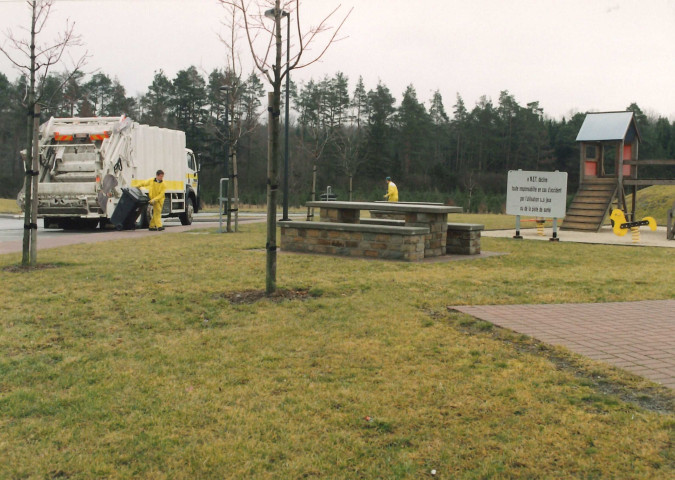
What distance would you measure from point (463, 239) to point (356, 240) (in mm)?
2436

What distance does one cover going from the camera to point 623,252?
13516mm

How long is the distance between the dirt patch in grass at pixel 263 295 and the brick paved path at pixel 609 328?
1800 millimetres

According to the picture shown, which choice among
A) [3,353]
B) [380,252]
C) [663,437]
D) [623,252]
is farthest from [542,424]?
[623,252]

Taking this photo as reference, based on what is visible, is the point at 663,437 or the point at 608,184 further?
the point at 608,184

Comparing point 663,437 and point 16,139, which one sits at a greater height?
point 16,139

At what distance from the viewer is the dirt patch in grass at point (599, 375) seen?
397cm

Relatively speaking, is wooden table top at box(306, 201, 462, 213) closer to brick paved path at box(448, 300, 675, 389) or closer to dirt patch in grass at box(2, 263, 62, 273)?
brick paved path at box(448, 300, 675, 389)

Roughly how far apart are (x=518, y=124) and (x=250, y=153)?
3096cm

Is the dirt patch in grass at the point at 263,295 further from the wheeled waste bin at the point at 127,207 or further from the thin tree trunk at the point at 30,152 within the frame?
the wheeled waste bin at the point at 127,207

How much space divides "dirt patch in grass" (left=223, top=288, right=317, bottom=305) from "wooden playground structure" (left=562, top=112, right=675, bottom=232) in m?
15.8

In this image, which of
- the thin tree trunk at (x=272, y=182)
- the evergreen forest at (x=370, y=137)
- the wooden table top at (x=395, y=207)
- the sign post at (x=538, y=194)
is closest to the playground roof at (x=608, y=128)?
the sign post at (x=538, y=194)

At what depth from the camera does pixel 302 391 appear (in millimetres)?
4109

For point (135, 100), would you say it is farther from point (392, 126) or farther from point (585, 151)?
point (585, 151)

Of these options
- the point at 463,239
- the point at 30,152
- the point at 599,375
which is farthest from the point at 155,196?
the point at 599,375
